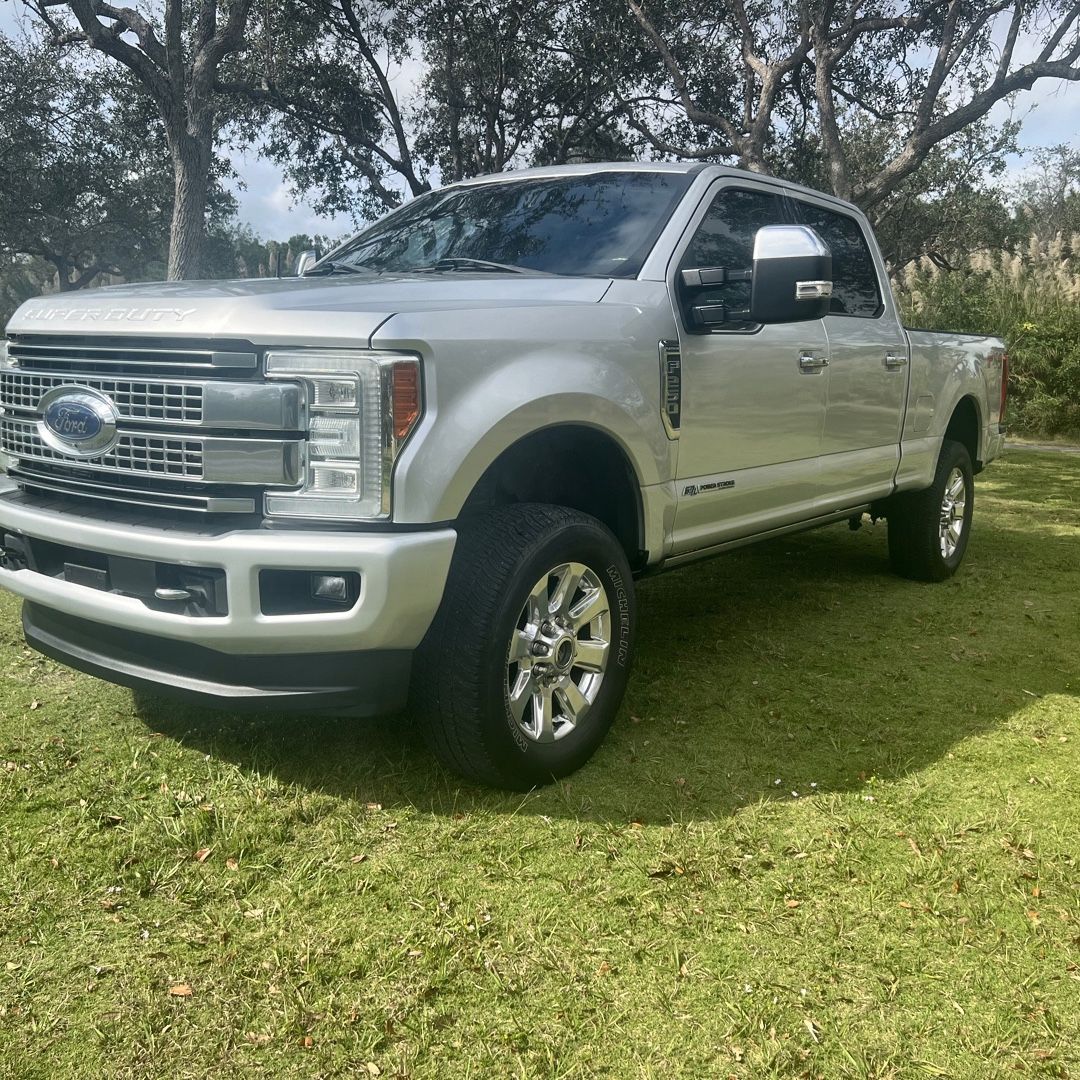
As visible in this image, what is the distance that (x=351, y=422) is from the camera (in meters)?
2.61

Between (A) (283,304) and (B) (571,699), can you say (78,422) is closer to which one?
(A) (283,304)

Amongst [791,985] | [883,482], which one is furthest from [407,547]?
[883,482]

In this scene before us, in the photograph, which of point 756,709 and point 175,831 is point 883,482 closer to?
point 756,709

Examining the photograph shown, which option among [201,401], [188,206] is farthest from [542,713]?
[188,206]

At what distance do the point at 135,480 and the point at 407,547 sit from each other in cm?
84

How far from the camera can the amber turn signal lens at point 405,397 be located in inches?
103

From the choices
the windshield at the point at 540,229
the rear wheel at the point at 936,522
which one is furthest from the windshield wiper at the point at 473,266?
the rear wheel at the point at 936,522

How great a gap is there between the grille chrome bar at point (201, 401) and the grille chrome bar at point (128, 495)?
0.19 meters

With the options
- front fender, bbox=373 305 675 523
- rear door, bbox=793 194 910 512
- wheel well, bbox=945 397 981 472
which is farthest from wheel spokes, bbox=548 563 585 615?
wheel well, bbox=945 397 981 472

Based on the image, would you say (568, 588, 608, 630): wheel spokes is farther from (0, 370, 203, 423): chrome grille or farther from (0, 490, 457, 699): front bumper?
(0, 370, 203, 423): chrome grille

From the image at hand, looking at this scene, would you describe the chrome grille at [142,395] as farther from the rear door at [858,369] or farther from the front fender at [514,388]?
the rear door at [858,369]

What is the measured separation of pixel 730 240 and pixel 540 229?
78 centimetres

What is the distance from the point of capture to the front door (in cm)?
373

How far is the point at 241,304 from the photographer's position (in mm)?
2689
